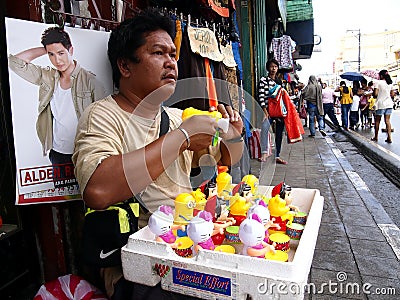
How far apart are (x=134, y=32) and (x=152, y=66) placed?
6.8 inches

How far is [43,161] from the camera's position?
1.44 m

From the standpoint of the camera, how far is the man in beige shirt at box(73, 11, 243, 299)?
1105mm

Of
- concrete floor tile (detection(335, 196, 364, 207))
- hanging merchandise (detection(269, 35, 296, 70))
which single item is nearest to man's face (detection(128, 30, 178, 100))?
concrete floor tile (detection(335, 196, 364, 207))

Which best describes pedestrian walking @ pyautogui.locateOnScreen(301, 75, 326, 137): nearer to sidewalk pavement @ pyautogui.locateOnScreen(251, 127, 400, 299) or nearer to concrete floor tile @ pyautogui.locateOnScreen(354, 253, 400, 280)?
sidewalk pavement @ pyautogui.locateOnScreen(251, 127, 400, 299)

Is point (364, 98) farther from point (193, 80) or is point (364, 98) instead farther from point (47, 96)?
point (47, 96)

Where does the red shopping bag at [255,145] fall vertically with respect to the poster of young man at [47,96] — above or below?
below

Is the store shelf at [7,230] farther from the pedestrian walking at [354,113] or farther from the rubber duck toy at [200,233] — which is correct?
the pedestrian walking at [354,113]

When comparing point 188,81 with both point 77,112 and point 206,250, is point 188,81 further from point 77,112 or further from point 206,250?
point 206,250

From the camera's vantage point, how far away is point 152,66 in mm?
1442

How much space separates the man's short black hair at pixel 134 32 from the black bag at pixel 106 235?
27.1 inches

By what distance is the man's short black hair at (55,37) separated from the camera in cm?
141

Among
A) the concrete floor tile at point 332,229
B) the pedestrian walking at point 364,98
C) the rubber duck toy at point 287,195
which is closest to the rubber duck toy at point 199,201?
the rubber duck toy at point 287,195

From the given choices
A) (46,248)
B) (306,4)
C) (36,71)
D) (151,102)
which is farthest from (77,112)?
(306,4)

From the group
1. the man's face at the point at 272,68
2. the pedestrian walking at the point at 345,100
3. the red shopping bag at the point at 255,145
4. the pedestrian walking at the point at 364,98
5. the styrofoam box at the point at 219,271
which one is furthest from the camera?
the pedestrian walking at the point at 364,98
